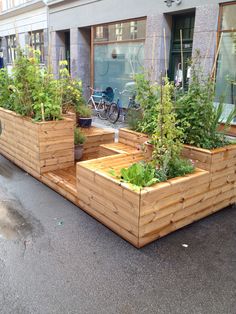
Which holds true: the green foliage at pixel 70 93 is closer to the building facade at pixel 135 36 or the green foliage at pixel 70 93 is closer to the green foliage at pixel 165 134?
the building facade at pixel 135 36

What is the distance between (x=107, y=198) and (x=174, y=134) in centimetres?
107

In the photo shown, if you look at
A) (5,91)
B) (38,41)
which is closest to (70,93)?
(5,91)

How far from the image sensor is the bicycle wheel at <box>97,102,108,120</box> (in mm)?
10547

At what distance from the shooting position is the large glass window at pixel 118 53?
33.0 feet

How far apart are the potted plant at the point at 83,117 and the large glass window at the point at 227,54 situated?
3196mm

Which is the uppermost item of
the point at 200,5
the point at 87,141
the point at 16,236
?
the point at 200,5

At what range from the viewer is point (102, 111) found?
1066 cm

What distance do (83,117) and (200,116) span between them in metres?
3.49

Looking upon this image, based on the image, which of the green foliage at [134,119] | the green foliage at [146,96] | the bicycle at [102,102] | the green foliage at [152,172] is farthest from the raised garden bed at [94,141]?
the bicycle at [102,102]

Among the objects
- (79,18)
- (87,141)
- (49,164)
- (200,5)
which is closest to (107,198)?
(49,164)

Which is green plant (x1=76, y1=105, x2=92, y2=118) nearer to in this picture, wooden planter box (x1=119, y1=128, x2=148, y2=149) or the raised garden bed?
the raised garden bed

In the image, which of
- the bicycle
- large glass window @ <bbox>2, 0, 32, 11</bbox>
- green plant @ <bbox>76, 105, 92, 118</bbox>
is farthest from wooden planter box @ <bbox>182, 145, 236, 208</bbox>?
large glass window @ <bbox>2, 0, 32, 11</bbox>

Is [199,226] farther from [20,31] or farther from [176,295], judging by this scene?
[20,31]

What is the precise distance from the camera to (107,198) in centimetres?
338
